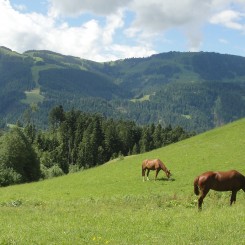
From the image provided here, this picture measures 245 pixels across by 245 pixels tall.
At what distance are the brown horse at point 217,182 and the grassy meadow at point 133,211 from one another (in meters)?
1.07

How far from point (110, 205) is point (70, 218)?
23.2ft

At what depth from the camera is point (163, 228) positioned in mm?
17859

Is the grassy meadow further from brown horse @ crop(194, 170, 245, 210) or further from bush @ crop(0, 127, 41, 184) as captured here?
bush @ crop(0, 127, 41, 184)

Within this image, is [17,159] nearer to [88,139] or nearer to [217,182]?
[217,182]

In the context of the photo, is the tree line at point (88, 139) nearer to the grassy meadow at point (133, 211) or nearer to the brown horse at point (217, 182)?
the grassy meadow at point (133, 211)

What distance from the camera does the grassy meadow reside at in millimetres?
16375

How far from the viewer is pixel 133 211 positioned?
2416 cm

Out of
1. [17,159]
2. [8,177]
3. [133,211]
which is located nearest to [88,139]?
[17,159]

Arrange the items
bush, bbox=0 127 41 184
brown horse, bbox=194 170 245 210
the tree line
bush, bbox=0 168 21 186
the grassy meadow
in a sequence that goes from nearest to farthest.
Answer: the grassy meadow
brown horse, bbox=194 170 245 210
bush, bbox=0 168 21 186
bush, bbox=0 127 41 184
the tree line

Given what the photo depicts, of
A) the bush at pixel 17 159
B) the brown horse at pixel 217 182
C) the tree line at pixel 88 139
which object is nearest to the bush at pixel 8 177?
the bush at pixel 17 159

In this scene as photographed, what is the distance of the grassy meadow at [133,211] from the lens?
16375 millimetres

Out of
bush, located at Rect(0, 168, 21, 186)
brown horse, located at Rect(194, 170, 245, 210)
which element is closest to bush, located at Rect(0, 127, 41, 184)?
bush, located at Rect(0, 168, 21, 186)

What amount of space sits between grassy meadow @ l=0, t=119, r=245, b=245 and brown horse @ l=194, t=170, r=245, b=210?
1.07 m

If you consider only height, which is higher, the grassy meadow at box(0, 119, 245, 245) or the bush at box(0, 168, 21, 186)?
the grassy meadow at box(0, 119, 245, 245)
